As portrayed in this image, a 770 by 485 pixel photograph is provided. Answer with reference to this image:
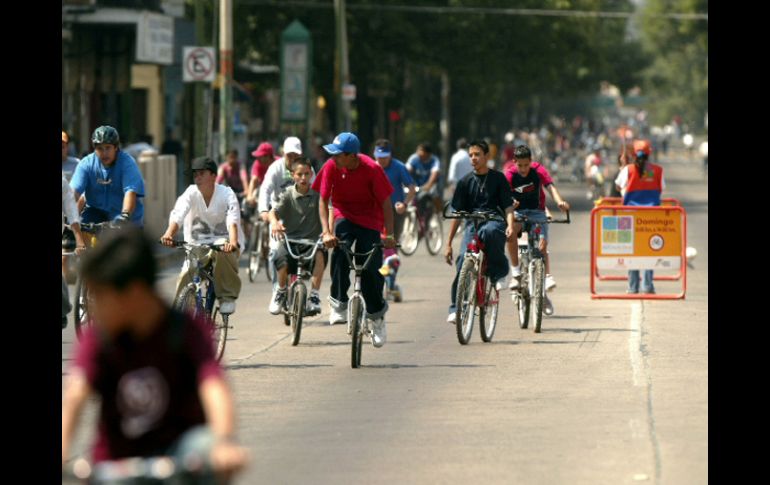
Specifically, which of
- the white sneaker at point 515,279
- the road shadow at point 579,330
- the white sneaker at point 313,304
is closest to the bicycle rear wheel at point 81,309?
the white sneaker at point 313,304

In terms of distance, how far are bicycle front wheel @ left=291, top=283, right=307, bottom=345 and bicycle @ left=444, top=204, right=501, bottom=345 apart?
3.87 ft

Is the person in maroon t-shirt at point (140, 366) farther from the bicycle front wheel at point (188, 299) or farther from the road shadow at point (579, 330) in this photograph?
the road shadow at point (579, 330)

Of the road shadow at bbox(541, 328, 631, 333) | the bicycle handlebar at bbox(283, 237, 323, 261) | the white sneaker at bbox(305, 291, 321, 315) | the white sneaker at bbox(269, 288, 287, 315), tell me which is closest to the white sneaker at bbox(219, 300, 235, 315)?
the white sneaker at bbox(305, 291, 321, 315)

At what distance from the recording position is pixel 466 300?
14.9 m

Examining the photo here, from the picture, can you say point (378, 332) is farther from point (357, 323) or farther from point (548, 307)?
point (548, 307)

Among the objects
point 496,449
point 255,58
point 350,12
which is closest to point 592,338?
point 496,449

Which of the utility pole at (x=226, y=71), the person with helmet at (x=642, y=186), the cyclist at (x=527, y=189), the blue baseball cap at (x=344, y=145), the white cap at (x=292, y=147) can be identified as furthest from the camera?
the utility pole at (x=226, y=71)

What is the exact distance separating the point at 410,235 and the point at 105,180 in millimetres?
12214

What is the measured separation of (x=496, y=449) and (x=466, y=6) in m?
43.9

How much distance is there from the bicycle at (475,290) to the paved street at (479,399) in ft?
0.66

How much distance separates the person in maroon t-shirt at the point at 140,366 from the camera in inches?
195

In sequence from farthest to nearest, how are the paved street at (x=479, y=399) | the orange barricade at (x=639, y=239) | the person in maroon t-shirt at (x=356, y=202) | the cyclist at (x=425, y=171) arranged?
the cyclist at (x=425, y=171), the orange barricade at (x=639, y=239), the person in maroon t-shirt at (x=356, y=202), the paved street at (x=479, y=399)

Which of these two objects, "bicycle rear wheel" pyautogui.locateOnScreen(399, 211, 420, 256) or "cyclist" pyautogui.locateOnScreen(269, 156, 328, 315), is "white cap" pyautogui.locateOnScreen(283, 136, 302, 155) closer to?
"cyclist" pyautogui.locateOnScreen(269, 156, 328, 315)
